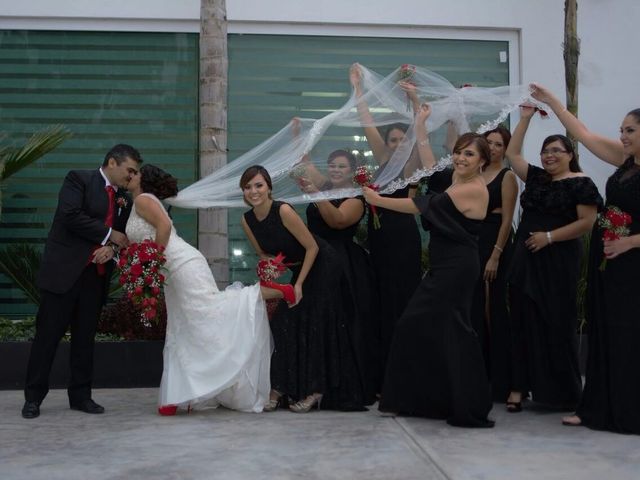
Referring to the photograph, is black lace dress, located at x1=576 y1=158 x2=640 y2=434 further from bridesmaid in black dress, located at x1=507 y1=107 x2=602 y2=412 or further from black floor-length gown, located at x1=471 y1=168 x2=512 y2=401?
black floor-length gown, located at x1=471 y1=168 x2=512 y2=401

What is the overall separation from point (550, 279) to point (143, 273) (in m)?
2.97

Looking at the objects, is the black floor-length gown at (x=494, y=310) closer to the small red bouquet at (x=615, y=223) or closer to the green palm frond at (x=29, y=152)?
the small red bouquet at (x=615, y=223)

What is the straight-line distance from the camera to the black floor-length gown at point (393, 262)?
744 cm

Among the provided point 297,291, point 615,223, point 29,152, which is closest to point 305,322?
point 297,291

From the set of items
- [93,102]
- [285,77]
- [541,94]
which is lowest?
[541,94]

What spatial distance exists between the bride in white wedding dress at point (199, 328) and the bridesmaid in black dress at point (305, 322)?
16 cm

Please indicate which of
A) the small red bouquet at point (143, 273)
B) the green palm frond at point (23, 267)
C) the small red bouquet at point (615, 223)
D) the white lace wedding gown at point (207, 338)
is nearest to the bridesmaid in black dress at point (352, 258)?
the white lace wedding gown at point (207, 338)

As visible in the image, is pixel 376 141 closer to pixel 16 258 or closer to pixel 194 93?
pixel 194 93

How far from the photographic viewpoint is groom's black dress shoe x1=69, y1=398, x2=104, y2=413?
23.4 ft

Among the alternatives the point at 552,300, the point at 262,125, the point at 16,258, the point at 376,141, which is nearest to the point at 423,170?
the point at 376,141

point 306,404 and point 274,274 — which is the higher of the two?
point 274,274

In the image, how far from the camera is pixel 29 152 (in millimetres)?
8938

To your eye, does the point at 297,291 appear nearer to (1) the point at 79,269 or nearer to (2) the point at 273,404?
(2) the point at 273,404

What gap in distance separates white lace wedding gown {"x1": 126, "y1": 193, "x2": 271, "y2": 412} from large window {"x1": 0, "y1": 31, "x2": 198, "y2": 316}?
2974 mm
